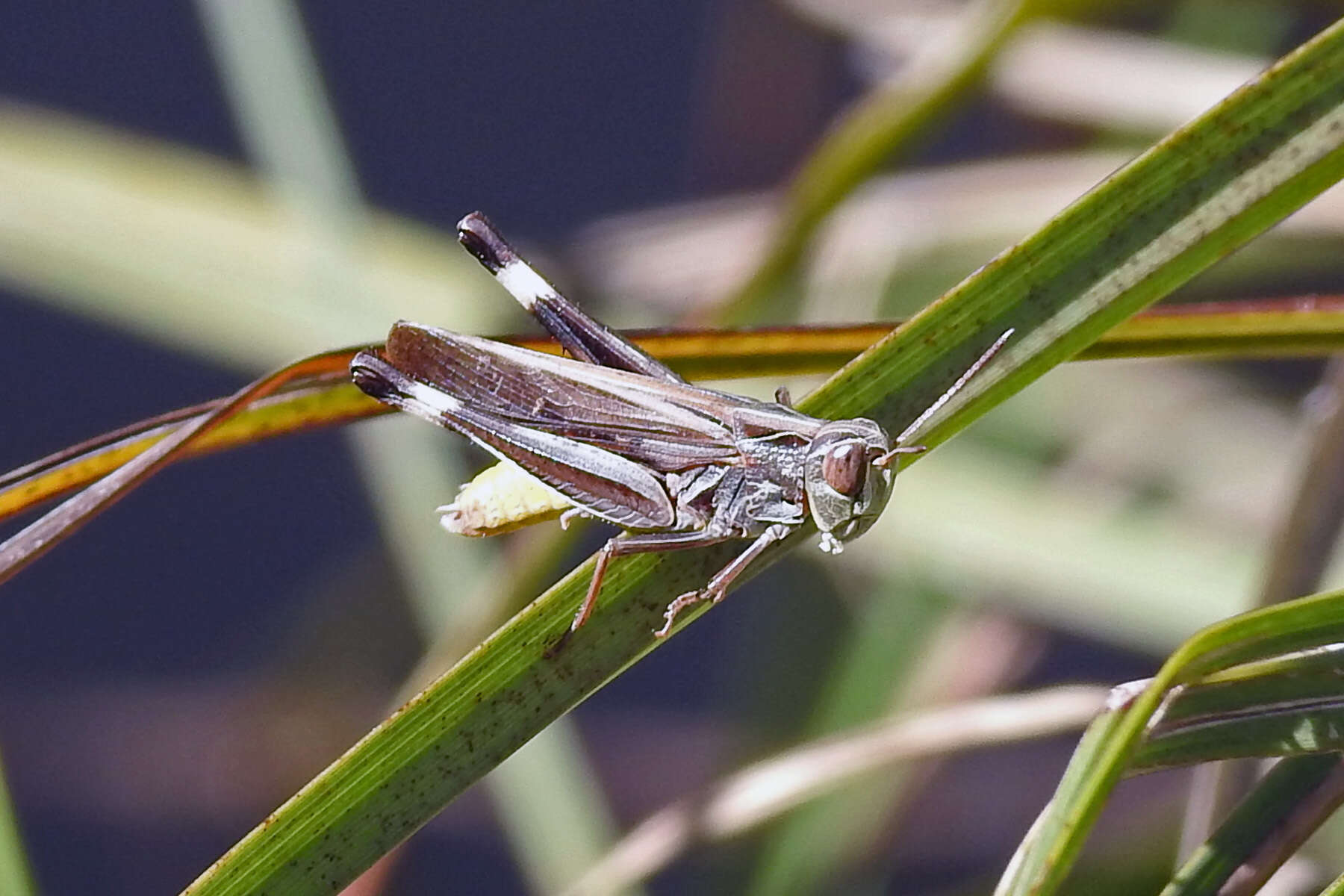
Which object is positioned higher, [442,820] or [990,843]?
[442,820]

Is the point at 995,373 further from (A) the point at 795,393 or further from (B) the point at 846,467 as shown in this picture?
(A) the point at 795,393

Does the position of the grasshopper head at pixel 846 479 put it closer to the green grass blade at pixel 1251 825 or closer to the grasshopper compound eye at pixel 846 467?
the grasshopper compound eye at pixel 846 467

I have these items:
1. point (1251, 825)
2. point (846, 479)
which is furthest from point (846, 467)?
point (1251, 825)

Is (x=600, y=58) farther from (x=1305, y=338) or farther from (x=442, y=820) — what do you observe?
(x=1305, y=338)

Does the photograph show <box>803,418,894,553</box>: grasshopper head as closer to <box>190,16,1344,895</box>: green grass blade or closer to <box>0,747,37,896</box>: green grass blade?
<box>190,16,1344,895</box>: green grass blade

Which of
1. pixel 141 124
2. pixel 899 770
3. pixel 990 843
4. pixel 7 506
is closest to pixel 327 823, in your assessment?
pixel 7 506

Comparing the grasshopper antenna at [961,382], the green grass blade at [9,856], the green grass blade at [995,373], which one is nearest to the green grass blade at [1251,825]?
the green grass blade at [995,373]
